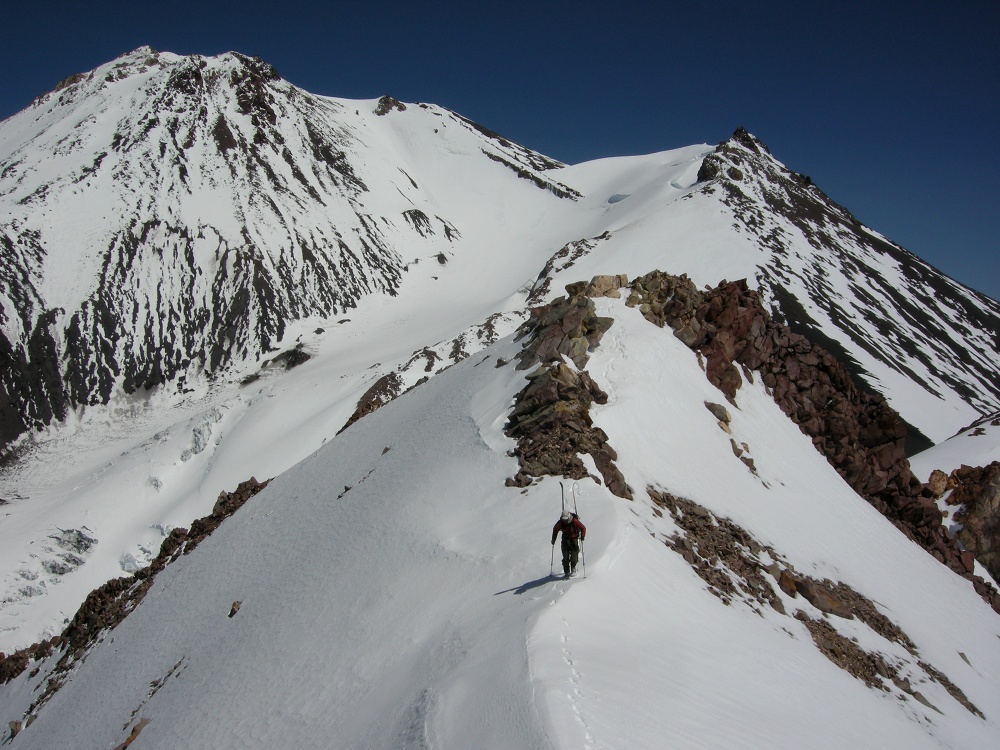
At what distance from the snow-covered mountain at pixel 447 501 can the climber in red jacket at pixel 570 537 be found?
50 cm

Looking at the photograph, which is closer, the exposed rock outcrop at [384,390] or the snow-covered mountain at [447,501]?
the snow-covered mountain at [447,501]

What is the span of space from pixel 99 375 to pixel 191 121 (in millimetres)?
41490

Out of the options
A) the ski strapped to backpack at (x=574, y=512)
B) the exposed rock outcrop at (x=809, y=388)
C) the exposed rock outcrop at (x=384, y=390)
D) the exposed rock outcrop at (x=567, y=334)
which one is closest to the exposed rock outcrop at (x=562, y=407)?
the exposed rock outcrop at (x=567, y=334)

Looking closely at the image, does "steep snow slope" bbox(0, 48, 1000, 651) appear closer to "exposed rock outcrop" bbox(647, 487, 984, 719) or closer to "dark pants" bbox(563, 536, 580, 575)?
"exposed rock outcrop" bbox(647, 487, 984, 719)

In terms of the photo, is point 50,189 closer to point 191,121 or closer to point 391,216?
point 191,121

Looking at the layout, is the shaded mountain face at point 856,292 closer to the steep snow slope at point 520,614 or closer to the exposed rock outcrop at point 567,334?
the steep snow slope at point 520,614

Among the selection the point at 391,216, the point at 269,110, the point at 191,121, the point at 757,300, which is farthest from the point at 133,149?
the point at 757,300

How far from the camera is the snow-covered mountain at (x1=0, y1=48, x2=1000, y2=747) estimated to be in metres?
8.95

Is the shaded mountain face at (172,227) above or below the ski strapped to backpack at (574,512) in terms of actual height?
above

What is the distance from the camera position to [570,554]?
993cm

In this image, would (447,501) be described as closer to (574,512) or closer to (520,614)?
(574,512)

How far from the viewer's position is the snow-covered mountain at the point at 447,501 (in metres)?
8.95

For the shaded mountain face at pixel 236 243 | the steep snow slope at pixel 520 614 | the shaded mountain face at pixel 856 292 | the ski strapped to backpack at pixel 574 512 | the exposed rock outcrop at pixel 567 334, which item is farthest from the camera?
the shaded mountain face at pixel 856 292

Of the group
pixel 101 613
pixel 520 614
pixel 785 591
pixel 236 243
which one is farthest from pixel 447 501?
pixel 236 243
